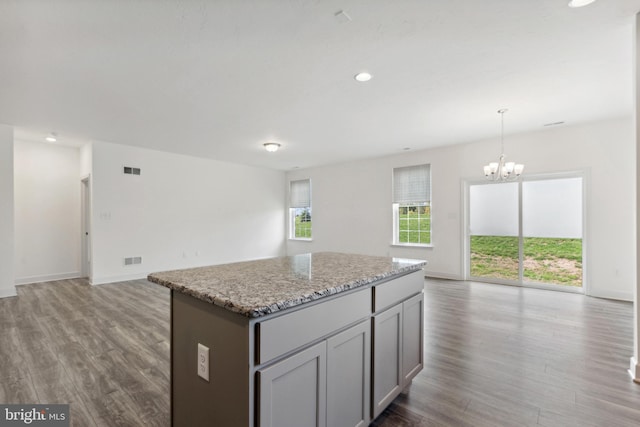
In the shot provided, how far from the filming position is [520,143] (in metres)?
5.30

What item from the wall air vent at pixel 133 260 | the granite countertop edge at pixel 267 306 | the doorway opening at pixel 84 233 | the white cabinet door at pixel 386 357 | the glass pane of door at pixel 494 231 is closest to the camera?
the granite countertop edge at pixel 267 306

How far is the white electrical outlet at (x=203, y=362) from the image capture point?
1262 mm

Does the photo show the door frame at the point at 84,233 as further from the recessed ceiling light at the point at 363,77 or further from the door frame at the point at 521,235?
the door frame at the point at 521,235

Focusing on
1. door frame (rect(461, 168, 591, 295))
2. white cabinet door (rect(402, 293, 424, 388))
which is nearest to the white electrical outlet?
white cabinet door (rect(402, 293, 424, 388))

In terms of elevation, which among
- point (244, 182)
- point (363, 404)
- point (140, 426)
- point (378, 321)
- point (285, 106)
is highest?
point (285, 106)

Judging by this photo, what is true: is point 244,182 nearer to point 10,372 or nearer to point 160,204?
point 160,204

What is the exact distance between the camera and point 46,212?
19.4ft

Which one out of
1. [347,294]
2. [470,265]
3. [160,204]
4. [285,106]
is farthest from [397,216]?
[347,294]

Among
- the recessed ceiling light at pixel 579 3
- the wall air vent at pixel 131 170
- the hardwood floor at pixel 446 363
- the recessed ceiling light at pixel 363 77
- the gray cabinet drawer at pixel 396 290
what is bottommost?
the hardwood floor at pixel 446 363

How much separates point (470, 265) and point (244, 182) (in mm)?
5857

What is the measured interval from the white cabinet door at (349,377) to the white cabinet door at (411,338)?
1.49 feet

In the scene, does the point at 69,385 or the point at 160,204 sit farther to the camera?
the point at 160,204

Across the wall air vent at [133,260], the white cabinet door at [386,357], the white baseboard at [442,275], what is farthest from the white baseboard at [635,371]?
the wall air vent at [133,260]

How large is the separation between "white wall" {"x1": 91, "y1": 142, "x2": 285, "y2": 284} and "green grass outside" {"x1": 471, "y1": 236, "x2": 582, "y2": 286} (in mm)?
5548
